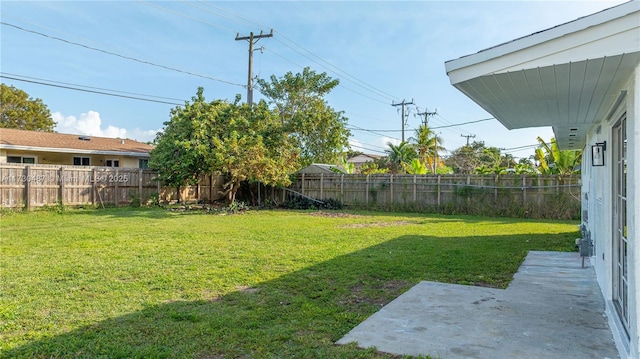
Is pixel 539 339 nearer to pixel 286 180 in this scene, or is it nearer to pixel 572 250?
pixel 572 250

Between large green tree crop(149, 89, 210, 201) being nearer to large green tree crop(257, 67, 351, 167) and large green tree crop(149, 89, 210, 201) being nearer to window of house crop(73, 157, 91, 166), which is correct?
window of house crop(73, 157, 91, 166)

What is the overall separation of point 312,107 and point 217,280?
23774mm

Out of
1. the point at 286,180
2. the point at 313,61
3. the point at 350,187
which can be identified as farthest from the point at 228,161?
the point at 313,61

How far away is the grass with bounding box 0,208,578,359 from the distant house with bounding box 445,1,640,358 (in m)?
1.89

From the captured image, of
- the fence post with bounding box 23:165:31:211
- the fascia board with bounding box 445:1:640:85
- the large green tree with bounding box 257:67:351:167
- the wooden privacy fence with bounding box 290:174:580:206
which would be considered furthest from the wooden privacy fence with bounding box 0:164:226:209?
the fascia board with bounding box 445:1:640:85

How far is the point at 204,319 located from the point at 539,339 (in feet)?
10.1

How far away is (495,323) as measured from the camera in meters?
3.94

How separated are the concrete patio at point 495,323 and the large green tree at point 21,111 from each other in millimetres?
35673

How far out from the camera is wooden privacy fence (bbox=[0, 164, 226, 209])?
1472cm

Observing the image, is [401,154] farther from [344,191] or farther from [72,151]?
[72,151]

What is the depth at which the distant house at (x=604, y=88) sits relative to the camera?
255 cm

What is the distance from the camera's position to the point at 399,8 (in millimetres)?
9172

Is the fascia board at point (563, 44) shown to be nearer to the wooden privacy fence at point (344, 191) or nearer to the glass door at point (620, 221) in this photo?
the glass door at point (620, 221)

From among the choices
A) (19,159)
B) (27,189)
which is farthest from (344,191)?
(19,159)
